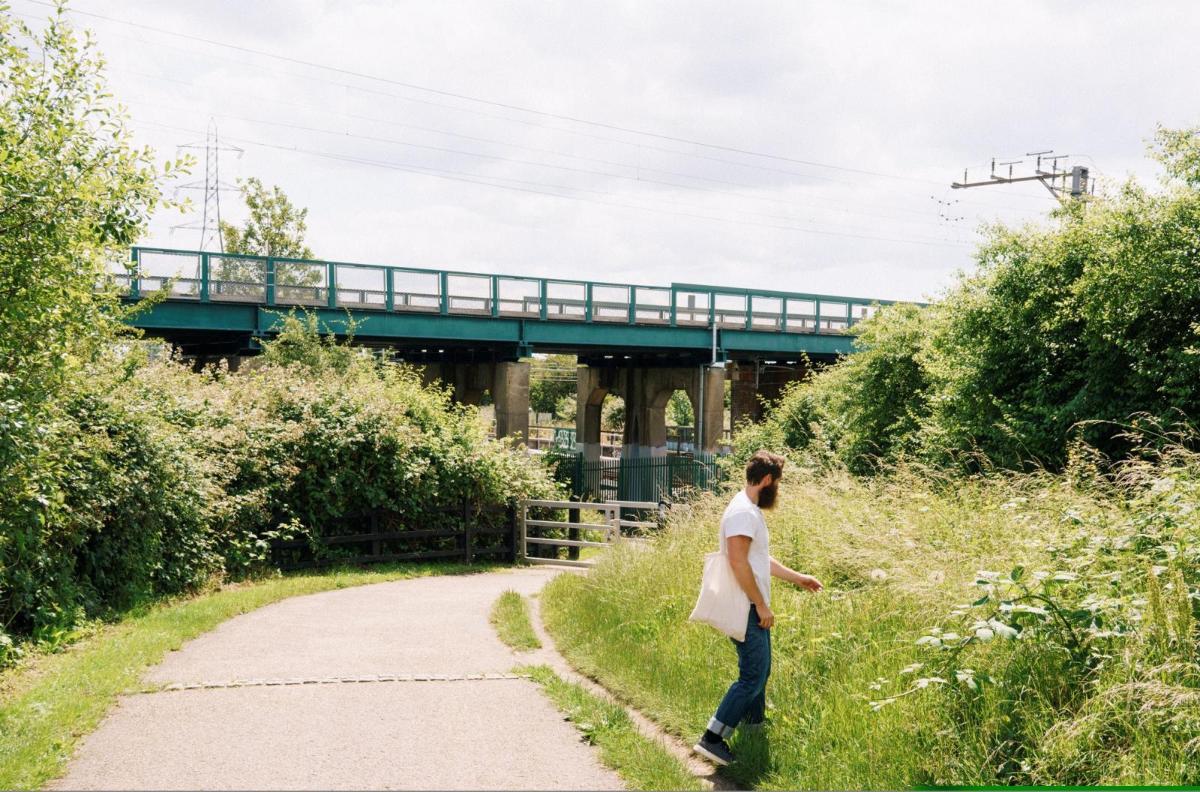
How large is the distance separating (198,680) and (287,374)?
1064 centimetres

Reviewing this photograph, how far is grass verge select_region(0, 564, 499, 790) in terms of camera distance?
19.6 ft

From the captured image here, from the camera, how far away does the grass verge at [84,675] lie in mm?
5969

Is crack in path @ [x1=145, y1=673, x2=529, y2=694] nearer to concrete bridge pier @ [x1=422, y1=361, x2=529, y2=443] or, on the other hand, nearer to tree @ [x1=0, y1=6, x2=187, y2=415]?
tree @ [x1=0, y1=6, x2=187, y2=415]

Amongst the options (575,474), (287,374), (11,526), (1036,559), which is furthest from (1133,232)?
(575,474)

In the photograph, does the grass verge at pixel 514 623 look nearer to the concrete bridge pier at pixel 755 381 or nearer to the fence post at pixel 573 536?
the fence post at pixel 573 536

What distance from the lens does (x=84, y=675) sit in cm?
794

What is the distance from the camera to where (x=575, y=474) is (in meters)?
28.5

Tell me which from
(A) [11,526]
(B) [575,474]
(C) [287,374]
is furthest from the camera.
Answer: (B) [575,474]

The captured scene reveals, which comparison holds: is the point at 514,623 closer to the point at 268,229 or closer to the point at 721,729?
the point at 721,729

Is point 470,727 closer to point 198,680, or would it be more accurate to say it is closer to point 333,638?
point 198,680

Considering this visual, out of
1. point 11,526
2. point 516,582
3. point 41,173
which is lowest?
point 516,582

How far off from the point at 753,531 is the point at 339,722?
3.06 meters

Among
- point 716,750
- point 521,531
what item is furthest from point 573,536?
point 716,750

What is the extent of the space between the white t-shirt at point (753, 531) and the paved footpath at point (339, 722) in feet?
4.62
